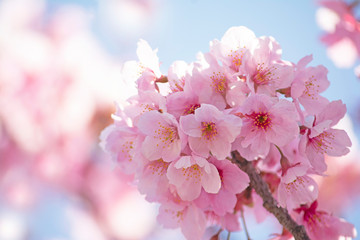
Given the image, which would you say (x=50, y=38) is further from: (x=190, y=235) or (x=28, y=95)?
(x=190, y=235)

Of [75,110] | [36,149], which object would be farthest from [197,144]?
[36,149]

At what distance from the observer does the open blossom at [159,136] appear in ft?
2.49

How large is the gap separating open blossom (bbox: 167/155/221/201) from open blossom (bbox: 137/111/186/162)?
29 mm

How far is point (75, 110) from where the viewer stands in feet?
7.54

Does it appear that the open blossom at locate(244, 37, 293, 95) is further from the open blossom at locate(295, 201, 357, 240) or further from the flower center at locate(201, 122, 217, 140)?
the open blossom at locate(295, 201, 357, 240)

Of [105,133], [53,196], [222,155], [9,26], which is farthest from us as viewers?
[53,196]

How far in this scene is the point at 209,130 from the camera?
740 millimetres

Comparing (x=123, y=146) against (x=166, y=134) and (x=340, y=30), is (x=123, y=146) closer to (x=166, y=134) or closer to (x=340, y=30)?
(x=166, y=134)

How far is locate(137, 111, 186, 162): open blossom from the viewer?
2.49 ft

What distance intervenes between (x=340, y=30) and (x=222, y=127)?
0.94m

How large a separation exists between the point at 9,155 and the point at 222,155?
87.4 inches

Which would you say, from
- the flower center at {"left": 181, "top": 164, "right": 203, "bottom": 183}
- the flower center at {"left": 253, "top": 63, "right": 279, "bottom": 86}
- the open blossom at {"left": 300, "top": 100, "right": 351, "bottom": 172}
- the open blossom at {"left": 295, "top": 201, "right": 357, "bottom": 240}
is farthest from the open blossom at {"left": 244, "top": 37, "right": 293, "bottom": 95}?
the open blossom at {"left": 295, "top": 201, "right": 357, "bottom": 240}

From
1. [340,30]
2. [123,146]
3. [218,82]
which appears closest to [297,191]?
[218,82]

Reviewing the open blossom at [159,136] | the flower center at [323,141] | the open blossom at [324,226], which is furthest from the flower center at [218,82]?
the open blossom at [324,226]
